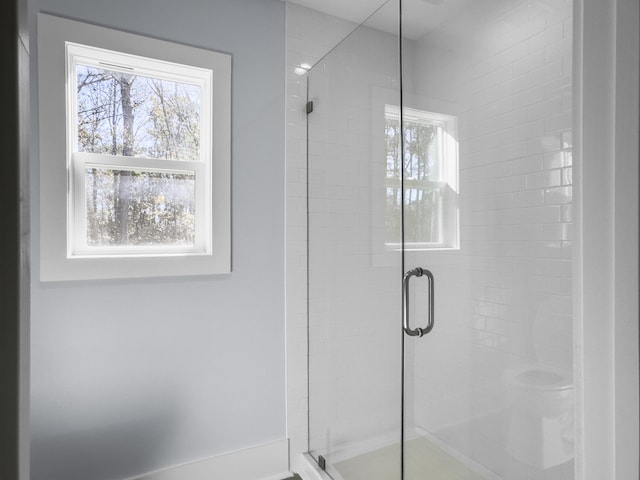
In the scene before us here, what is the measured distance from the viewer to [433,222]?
1.51 metres

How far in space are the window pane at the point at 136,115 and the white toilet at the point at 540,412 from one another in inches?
68.0

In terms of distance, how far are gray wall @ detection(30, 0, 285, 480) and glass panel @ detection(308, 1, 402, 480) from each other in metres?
0.22

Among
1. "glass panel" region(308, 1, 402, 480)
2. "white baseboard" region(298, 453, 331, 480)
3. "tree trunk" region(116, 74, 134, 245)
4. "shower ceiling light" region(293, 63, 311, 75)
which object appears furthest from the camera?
"shower ceiling light" region(293, 63, 311, 75)

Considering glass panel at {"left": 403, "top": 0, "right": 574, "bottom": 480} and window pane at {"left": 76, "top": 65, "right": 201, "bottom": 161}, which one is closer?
glass panel at {"left": 403, "top": 0, "right": 574, "bottom": 480}

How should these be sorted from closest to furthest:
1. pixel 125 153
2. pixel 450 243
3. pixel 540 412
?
pixel 540 412
pixel 450 243
pixel 125 153

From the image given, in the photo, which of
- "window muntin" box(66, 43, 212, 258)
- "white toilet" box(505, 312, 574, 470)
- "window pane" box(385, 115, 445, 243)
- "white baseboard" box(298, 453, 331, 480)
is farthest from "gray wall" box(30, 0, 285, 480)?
"white toilet" box(505, 312, 574, 470)

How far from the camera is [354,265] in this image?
1.78 metres

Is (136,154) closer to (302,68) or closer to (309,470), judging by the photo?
(302,68)

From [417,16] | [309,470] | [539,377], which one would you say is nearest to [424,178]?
[417,16]

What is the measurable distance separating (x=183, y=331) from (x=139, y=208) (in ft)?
2.06

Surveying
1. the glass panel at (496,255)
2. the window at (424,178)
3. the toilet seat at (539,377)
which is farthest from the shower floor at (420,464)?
the window at (424,178)

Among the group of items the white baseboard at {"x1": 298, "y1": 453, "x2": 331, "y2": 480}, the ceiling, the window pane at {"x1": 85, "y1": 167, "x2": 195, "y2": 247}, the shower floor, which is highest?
the ceiling

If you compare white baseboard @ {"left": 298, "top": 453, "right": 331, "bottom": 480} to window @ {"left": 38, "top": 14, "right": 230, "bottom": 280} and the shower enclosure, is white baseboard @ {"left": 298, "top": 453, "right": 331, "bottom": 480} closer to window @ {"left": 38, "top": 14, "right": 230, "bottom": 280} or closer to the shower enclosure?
the shower enclosure

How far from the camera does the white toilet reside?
1192 mm
